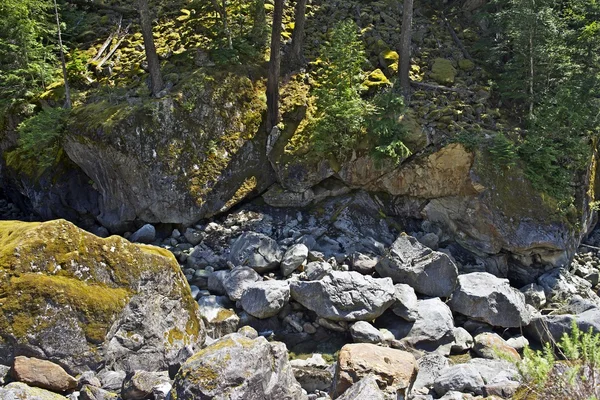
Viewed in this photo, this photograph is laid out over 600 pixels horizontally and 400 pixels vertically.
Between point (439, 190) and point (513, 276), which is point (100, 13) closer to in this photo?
point (439, 190)

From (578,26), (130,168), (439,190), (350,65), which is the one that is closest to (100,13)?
(130,168)

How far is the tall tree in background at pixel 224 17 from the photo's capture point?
15516 millimetres

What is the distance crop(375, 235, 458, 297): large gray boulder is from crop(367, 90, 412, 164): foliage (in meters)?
2.63

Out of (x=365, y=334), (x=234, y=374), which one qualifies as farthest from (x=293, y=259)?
(x=234, y=374)

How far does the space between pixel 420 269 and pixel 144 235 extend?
7051 mm

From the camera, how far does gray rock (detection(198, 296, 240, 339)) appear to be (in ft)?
35.0

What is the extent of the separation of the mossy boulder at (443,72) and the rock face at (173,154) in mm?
6131

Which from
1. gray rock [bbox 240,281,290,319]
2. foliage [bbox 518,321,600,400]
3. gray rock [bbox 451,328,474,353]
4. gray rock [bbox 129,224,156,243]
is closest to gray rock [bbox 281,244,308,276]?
gray rock [bbox 240,281,290,319]

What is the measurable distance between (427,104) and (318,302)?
749cm

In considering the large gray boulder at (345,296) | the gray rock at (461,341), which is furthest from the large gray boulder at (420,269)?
the gray rock at (461,341)

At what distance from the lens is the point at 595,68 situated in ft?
47.9

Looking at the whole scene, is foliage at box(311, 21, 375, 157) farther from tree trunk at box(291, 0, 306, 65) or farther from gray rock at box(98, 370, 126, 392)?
gray rock at box(98, 370, 126, 392)

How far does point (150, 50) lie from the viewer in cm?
1437

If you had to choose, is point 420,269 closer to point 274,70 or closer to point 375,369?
point 375,369
